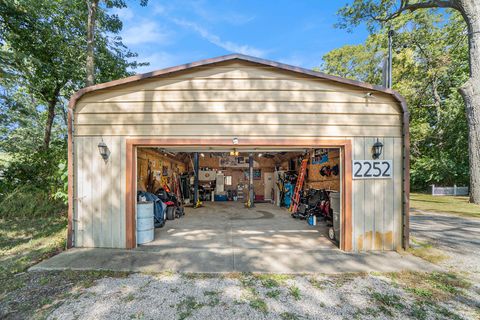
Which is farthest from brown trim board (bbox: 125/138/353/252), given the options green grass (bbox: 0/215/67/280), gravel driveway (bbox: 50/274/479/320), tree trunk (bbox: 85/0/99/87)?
tree trunk (bbox: 85/0/99/87)

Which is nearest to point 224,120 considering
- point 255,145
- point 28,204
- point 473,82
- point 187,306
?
point 255,145

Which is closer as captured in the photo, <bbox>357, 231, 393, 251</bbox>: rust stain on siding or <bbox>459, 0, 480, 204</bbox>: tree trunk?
<bbox>357, 231, 393, 251</bbox>: rust stain on siding

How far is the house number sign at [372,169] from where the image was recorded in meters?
4.23

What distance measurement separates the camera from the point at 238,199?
12836mm

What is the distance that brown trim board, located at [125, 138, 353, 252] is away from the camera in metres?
4.19

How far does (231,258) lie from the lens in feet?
12.7

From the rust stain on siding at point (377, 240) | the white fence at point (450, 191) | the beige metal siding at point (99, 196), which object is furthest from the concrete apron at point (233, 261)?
the white fence at point (450, 191)

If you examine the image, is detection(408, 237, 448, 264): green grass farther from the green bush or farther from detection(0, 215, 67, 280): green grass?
the green bush

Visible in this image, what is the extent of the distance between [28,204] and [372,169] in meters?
9.47

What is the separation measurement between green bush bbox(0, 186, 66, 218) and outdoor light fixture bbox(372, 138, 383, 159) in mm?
9021

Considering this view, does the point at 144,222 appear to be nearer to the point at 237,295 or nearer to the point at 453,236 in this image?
the point at 237,295

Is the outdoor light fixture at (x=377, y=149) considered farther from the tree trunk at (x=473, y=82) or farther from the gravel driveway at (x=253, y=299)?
the tree trunk at (x=473, y=82)

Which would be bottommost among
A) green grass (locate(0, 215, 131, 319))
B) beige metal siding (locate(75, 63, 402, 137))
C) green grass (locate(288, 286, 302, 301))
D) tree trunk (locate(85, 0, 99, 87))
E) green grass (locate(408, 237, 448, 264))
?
green grass (locate(408, 237, 448, 264))

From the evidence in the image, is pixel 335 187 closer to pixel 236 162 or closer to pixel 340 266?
pixel 340 266
